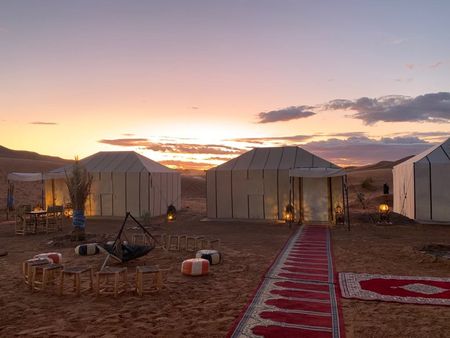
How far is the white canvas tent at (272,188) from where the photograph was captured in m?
17.5

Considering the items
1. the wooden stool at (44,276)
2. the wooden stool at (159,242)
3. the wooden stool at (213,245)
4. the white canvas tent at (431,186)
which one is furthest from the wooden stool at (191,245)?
the white canvas tent at (431,186)

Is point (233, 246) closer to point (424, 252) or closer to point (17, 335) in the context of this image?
point (424, 252)

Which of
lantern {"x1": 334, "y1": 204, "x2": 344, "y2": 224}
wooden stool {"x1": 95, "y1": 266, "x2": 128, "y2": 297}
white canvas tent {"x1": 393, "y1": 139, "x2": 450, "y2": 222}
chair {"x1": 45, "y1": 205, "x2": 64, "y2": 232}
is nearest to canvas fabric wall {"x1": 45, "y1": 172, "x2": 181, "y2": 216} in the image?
chair {"x1": 45, "y1": 205, "x2": 64, "y2": 232}

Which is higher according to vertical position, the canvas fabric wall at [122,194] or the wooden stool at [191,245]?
the canvas fabric wall at [122,194]

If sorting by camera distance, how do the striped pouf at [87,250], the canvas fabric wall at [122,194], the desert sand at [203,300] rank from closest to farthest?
the desert sand at [203,300] → the striped pouf at [87,250] → the canvas fabric wall at [122,194]

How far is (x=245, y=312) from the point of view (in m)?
5.71

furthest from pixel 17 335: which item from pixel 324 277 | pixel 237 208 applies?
pixel 237 208

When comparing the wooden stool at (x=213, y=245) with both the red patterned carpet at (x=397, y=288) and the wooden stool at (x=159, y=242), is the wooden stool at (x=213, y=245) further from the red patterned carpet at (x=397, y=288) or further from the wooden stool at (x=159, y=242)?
the red patterned carpet at (x=397, y=288)

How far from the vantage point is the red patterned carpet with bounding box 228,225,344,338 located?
5.00 m

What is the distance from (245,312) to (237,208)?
12.7 metres

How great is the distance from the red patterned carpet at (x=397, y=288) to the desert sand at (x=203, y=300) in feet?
0.93

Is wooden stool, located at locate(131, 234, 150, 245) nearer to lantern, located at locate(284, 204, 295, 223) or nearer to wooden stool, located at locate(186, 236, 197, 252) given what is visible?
wooden stool, located at locate(186, 236, 197, 252)

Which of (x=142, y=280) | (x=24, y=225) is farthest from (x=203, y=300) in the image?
(x=24, y=225)

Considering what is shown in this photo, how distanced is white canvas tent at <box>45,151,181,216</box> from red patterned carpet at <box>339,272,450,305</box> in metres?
13.6
